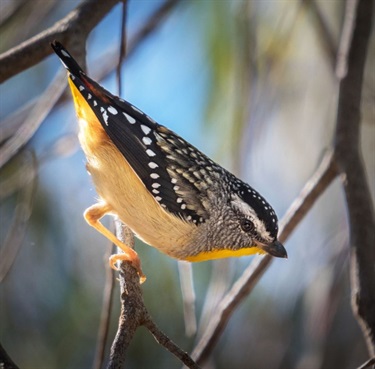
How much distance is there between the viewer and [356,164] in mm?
4746

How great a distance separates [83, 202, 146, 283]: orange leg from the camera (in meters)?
4.23

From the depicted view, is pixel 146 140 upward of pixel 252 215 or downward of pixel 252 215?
upward

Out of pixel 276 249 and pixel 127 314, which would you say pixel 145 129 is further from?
pixel 127 314

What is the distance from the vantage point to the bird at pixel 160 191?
446 cm

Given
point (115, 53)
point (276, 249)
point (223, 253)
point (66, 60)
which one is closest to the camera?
point (66, 60)

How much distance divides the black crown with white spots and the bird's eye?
106 millimetres

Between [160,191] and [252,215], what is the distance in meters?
0.59

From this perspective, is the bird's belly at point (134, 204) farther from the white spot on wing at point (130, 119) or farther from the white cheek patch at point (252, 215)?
the white cheek patch at point (252, 215)

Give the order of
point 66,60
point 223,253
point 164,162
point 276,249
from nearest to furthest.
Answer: point 66,60 → point 276,249 → point 164,162 → point 223,253

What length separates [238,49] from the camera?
6301 millimetres

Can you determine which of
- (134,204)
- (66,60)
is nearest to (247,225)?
(134,204)

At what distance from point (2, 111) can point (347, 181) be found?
348 centimetres

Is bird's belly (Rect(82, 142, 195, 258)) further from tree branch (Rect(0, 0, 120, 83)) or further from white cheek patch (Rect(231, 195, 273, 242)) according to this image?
tree branch (Rect(0, 0, 120, 83))

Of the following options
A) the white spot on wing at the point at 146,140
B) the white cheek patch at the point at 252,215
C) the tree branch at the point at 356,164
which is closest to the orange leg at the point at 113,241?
the white spot on wing at the point at 146,140
